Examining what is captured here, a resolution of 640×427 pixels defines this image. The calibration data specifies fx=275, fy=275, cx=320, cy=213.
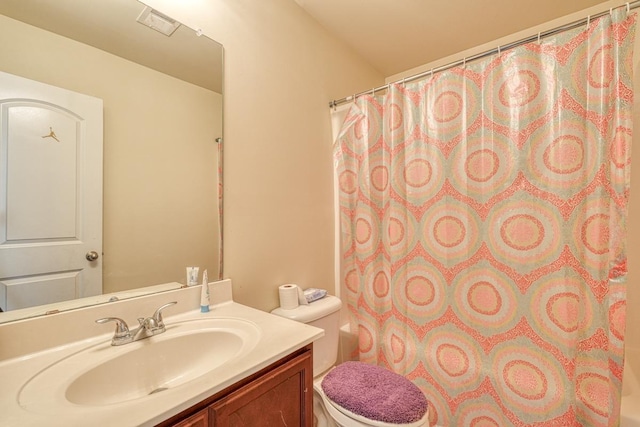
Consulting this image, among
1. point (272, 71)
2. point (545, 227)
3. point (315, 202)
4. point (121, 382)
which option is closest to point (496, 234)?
point (545, 227)

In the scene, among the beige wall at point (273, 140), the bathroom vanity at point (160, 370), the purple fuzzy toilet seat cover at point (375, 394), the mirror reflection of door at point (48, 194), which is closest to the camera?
the bathroom vanity at point (160, 370)

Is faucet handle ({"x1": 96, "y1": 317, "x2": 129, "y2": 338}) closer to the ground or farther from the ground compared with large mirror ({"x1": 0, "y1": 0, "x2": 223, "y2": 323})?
closer to the ground

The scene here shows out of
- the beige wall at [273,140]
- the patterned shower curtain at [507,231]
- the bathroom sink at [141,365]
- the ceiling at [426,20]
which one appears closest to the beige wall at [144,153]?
the beige wall at [273,140]

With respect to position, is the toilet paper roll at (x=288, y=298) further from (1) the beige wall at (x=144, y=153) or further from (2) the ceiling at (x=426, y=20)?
(2) the ceiling at (x=426, y=20)

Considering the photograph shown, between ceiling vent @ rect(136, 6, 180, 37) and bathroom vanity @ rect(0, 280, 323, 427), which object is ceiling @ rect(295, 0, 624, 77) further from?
bathroom vanity @ rect(0, 280, 323, 427)

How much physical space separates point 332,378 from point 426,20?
2092 mm

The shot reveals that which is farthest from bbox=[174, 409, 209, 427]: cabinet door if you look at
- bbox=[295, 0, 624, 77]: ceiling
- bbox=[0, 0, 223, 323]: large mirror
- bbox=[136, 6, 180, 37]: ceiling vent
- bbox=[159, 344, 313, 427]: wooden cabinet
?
bbox=[295, 0, 624, 77]: ceiling

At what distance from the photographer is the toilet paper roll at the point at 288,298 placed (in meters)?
1.39

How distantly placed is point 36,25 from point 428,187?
5.22 ft

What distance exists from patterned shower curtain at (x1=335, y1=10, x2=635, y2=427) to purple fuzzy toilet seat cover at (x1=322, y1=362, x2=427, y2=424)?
37 centimetres

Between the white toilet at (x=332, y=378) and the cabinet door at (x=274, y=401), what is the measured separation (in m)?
0.23

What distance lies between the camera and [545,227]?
1146 mm

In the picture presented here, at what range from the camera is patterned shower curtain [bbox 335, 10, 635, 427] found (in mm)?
1033

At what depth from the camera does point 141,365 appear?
827mm
